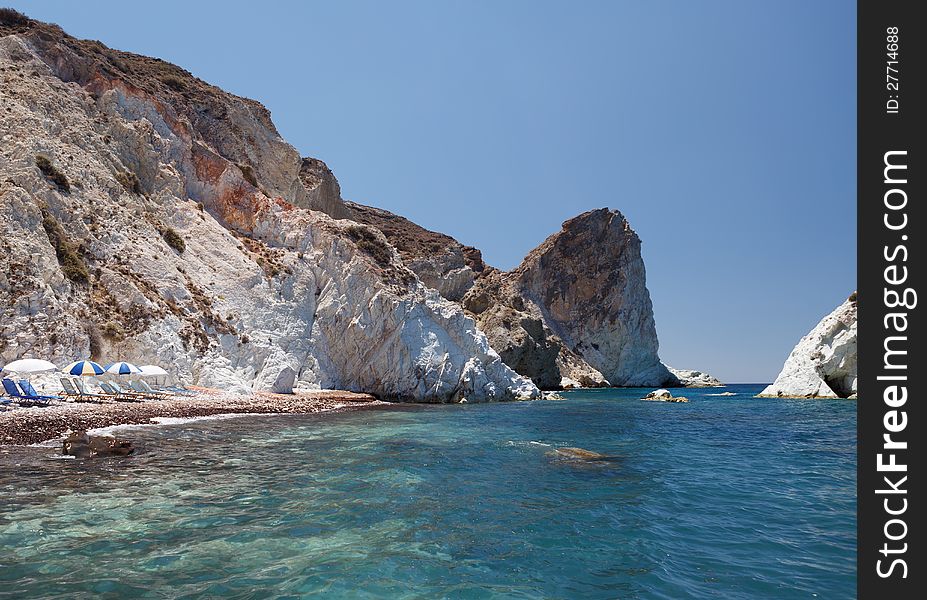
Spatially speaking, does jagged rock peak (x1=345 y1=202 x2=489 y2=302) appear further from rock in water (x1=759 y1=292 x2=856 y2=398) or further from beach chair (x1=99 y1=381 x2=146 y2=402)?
beach chair (x1=99 y1=381 x2=146 y2=402)

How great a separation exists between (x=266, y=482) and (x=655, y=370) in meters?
129

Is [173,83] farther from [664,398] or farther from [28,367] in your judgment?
[664,398]

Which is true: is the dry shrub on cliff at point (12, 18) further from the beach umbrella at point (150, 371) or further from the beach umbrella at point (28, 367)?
the beach umbrella at point (28, 367)

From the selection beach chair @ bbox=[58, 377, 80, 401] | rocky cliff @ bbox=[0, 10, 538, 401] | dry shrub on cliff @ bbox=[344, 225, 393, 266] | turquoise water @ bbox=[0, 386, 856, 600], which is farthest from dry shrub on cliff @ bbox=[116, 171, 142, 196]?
turquoise water @ bbox=[0, 386, 856, 600]

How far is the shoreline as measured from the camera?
55.6 ft

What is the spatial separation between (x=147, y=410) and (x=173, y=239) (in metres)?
22.9

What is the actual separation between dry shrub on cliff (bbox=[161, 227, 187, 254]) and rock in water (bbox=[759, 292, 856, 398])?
5824cm

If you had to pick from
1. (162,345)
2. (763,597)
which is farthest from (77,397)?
(763,597)

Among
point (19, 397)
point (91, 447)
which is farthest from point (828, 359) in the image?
point (19, 397)

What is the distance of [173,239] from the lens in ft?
139

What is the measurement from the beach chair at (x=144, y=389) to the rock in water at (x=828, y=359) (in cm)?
5428

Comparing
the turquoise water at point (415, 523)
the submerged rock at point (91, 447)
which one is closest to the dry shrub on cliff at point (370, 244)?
the turquoise water at point (415, 523)

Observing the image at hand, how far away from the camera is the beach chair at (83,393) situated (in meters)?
25.5

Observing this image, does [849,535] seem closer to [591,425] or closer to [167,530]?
[167,530]
